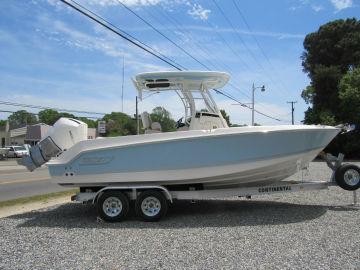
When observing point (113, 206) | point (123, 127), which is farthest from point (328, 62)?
point (113, 206)

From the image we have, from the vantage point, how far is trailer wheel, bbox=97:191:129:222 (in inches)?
386

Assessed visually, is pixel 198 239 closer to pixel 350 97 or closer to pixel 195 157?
pixel 195 157

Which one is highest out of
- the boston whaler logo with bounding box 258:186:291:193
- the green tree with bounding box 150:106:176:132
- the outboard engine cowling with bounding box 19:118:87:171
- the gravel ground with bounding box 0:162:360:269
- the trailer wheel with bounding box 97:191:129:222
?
the green tree with bounding box 150:106:176:132

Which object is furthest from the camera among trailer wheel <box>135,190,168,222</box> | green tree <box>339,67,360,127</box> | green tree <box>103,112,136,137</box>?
green tree <box>339,67,360,127</box>

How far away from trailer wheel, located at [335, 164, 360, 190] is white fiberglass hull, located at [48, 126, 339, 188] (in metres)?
0.76

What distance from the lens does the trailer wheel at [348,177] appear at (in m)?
10.2

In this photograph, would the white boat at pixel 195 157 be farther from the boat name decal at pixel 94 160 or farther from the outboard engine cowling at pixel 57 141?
the outboard engine cowling at pixel 57 141

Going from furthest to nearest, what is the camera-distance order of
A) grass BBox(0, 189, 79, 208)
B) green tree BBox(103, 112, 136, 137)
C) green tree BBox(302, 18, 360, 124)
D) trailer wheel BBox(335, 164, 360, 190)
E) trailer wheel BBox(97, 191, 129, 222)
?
green tree BBox(302, 18, 360, 124), green tree BBox(103, 112, 136, 137), grass BBox(0, 189, 79, 208), trailer wheel BBox(335, 164, 360, 190), trailer wheel BBox(97, 191, 129, 222)

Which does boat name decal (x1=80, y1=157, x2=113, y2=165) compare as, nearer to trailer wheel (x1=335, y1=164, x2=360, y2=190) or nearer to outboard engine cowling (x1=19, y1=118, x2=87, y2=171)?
outboard engine cowling (x1=19, y1=118, x2=87, y2=171)

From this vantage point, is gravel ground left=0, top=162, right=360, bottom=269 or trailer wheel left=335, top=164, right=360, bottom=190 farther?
trailer wheel left=335, top=164, right=360, bottom=190

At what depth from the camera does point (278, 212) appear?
10.1m

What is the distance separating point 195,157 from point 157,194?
1.09 m

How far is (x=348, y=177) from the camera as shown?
33.6 ft

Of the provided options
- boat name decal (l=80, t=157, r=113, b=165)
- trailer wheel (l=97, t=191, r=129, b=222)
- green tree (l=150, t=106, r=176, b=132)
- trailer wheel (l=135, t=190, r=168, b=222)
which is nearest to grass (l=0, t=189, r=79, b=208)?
boat name decal (l=80, t=157, r=113, b=165)
